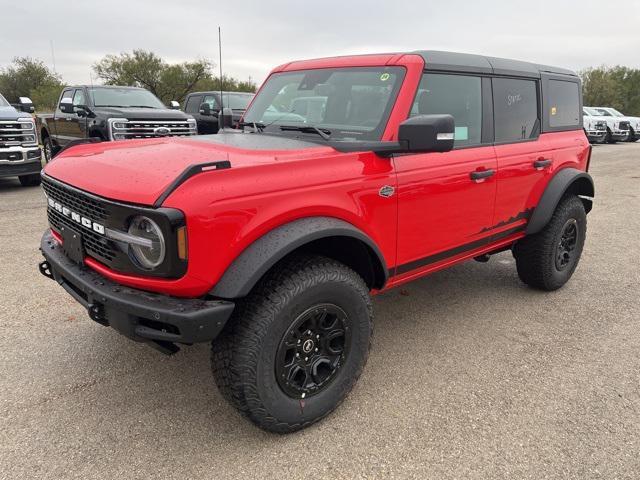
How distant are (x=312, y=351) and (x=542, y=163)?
250 cm

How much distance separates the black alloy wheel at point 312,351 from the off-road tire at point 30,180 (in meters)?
8.54

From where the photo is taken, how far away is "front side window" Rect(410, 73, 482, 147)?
3006mm

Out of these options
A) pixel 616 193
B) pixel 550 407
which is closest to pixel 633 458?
pixel 550 407

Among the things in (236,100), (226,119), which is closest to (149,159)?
(226,119)

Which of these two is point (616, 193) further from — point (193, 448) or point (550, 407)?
point (193, 448)

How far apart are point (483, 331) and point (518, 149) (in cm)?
137

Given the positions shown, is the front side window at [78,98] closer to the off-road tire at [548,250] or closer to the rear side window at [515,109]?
the rear side window at [515,109]

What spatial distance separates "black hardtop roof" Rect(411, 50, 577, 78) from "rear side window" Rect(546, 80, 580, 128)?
17cm

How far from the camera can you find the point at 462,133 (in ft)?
10.7

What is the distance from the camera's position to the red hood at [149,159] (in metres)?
2.13

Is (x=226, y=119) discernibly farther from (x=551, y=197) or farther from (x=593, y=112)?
(x=593, y=112)

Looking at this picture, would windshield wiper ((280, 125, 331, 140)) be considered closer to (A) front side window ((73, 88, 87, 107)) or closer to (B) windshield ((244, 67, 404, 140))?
(B) windshield ((244, 67, 404, 140))

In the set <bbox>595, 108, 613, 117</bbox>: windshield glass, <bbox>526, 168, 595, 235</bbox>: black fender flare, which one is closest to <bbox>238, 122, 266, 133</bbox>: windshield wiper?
<bbox>526, 168, 595, 235</bbox>: black fender flare

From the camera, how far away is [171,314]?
1995 millimetres
